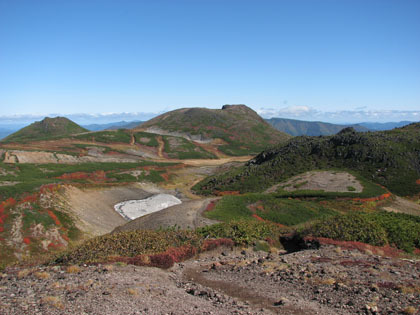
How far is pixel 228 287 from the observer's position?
1297 centimetres

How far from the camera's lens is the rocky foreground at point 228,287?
9898 mm

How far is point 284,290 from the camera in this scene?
40.1 ft

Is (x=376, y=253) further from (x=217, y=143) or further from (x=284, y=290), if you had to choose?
(x=217, y=143)

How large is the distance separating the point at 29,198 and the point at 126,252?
26.0 meters

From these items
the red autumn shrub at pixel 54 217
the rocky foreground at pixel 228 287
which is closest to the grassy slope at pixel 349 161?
the red autumn shrub at pixel 54 217

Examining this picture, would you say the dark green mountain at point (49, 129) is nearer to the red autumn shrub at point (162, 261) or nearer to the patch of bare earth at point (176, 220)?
the patch of bare earth at point (176, 220)

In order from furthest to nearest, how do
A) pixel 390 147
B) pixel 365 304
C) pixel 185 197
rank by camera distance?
1. pixel 185 197
2. pixel 390 147
3. pixel 365 304

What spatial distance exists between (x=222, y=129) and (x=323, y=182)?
109431 millimetres

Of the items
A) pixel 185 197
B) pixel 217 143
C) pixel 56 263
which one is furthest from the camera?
pixel 217 143

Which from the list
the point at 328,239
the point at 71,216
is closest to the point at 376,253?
the point at 328,239

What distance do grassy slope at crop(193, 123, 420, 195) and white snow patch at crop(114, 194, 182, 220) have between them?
41.8 ft

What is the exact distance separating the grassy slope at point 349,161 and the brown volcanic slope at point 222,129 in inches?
2609

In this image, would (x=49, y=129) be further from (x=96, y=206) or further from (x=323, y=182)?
(x=323, y=182)

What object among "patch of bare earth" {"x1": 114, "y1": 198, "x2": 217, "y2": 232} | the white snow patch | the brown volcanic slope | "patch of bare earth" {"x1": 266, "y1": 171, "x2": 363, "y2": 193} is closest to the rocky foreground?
"patch of bare earth" {"x1": 114, "y1": 198, "x2": 217, "y2": 232}
